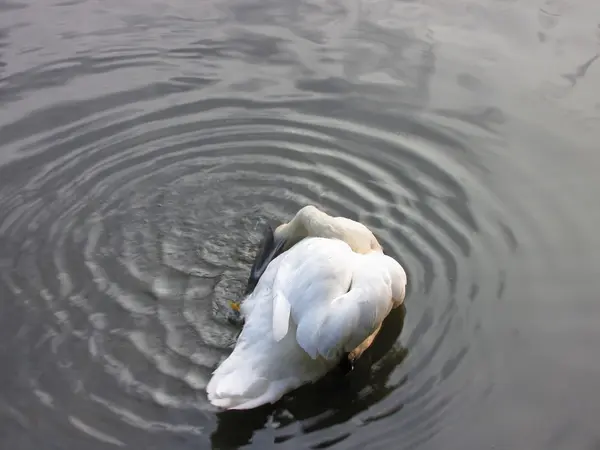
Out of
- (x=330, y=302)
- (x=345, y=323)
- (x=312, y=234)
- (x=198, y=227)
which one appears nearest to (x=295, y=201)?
(x=198, y=227)

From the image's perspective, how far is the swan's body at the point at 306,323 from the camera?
4562 mm

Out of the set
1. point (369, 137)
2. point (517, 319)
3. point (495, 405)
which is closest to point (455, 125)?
point (369, 137)

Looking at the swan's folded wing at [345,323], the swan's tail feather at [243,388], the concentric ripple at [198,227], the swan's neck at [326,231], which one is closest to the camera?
→ the swan's folded wing at [345,323]

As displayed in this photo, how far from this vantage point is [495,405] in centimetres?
499

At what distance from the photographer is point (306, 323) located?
4613 millimetres

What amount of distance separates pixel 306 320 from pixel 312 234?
137 centimetres

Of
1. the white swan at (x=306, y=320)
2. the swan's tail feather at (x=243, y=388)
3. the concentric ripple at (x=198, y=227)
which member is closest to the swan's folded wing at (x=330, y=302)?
the white swan at (x=306, y=320)

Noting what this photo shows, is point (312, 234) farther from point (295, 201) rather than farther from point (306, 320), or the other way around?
point (306, 320)

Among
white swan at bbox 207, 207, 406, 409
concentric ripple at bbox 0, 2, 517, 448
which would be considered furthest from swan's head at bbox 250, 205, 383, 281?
white swan at bbox 207, 207, 406, 409

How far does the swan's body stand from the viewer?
15.0 feet

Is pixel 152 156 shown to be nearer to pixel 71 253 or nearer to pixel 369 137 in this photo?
pixel 71 253

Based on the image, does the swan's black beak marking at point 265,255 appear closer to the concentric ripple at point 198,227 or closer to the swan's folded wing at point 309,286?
the concentric ripple at point 198,227

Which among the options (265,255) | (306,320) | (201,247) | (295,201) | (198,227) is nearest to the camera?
(306,320)

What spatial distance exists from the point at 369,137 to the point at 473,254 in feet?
6.35
